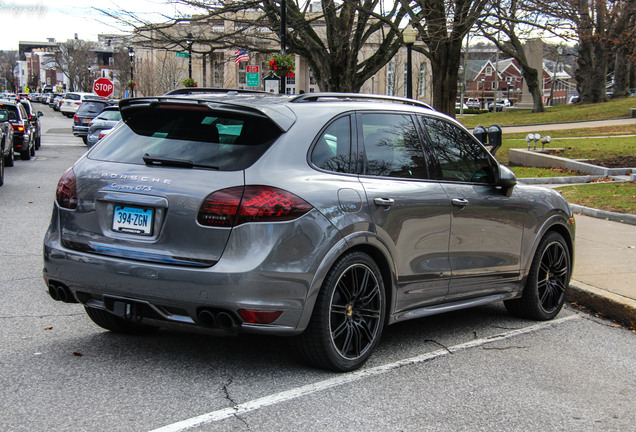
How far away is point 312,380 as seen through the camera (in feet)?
15.8

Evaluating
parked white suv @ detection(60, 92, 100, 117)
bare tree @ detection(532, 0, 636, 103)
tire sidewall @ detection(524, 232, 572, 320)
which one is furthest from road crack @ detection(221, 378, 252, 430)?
parked white suv @ detection(60, 92, 100, 117)

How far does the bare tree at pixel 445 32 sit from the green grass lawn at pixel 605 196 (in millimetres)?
6116

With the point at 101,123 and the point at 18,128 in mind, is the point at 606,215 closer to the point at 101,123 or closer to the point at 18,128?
the point at 18,128

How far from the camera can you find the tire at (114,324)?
18.4ft

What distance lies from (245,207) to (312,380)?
1195 mm

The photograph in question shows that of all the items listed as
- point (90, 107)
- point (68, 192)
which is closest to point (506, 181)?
point (68, 192)

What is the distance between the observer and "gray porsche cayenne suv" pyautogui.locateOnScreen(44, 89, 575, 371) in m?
4.49

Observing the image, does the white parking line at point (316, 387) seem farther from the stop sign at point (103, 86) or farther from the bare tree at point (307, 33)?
the stop sign at point (103, 86)

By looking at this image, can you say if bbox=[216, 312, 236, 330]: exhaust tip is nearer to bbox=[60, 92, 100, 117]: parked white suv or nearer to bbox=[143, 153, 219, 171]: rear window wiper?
bbox=[143, 153, 219, 171]: rear window wiper

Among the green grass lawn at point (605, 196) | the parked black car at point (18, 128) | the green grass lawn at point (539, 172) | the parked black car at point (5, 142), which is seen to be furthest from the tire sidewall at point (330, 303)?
the parked black car at point (18, 128)

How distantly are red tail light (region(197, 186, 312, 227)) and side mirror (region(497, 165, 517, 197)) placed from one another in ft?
7.50

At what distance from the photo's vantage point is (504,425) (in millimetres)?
4227

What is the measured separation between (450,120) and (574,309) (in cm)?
250

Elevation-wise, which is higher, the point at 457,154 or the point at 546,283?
the point at 457,154
